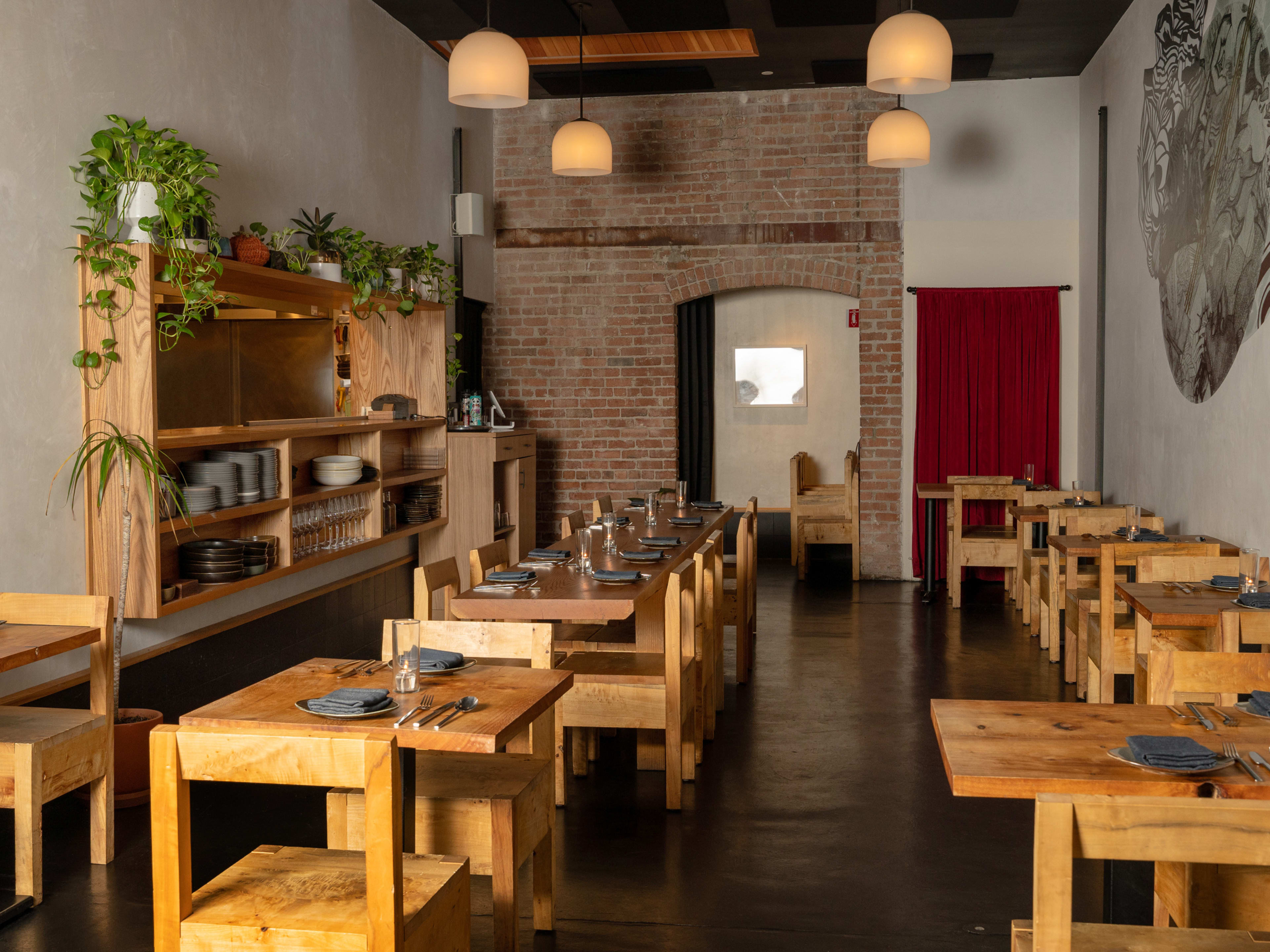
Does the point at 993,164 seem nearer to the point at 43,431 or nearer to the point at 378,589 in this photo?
the point at 378,589

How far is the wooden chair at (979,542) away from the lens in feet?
24.2

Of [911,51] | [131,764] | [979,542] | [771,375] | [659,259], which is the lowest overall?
[131,764]

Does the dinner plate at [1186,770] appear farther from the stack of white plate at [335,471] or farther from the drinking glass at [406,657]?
the stack of white plate at [335,471]

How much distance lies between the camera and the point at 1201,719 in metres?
2.32

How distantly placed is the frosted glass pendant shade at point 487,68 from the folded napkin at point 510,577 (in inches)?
82.5

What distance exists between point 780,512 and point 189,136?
6.68 metres

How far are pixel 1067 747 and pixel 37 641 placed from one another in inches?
102

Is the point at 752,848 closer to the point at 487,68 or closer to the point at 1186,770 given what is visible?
the point at 1186,770

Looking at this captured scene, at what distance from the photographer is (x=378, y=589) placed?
6.62 metres

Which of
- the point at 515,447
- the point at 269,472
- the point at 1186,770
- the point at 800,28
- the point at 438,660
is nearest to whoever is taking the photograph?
the point at 1186,770

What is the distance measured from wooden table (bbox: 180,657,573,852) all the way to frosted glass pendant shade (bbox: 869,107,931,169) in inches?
163

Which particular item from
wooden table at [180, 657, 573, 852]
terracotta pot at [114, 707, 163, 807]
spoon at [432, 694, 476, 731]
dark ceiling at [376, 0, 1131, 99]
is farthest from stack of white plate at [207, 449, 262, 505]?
dark ceiling at [376, 0, 1131, 99]

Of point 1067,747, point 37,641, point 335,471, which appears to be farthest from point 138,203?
point 1067,747

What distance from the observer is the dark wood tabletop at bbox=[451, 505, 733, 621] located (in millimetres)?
3584
